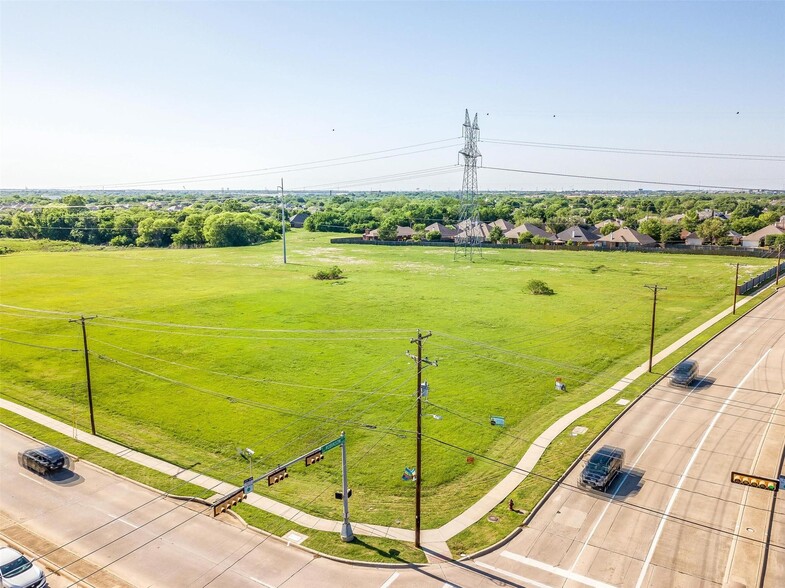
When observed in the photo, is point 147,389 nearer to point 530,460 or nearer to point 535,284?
point 530,460

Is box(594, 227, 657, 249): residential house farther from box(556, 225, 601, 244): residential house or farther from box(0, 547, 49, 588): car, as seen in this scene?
box(0, 547, 49, 588): car

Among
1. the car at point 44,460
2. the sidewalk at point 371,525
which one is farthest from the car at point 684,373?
the car at point 44,460

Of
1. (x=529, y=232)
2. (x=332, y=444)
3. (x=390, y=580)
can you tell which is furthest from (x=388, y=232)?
(x=390, y=580)

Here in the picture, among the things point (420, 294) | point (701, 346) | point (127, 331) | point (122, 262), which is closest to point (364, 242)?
point (122, 262)

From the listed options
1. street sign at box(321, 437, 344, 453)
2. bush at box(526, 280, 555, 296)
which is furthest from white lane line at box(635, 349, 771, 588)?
bush at box(526, 280, 555, 296)

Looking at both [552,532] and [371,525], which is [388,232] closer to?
[371,525]
